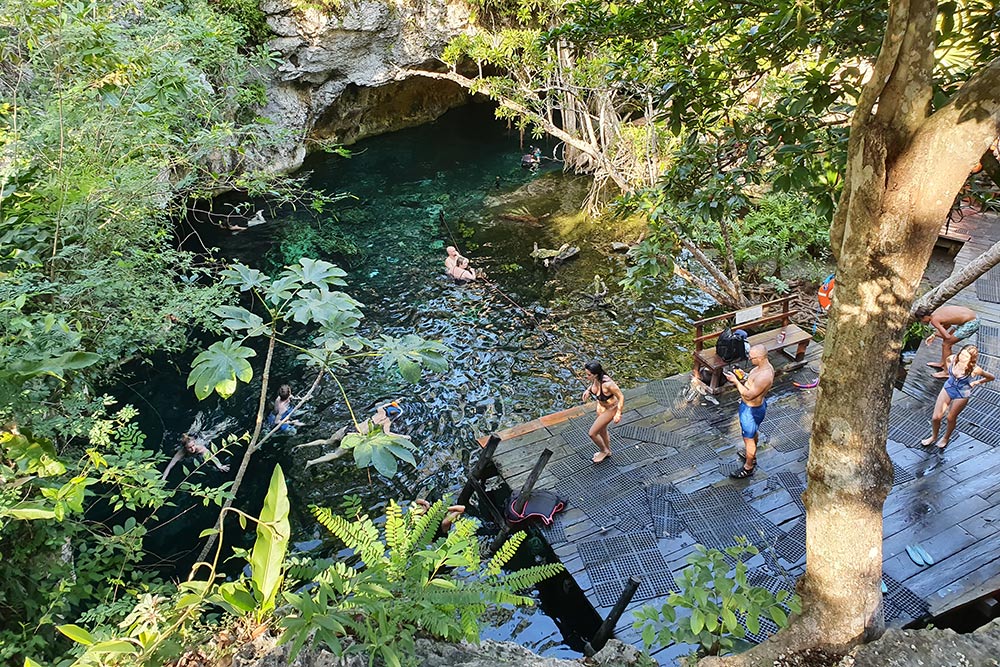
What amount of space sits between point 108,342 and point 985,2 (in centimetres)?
718

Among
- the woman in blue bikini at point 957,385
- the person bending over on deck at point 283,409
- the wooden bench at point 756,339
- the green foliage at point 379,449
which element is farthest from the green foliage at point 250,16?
the woman in blue bikini at point 957,385

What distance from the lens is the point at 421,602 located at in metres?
2.90

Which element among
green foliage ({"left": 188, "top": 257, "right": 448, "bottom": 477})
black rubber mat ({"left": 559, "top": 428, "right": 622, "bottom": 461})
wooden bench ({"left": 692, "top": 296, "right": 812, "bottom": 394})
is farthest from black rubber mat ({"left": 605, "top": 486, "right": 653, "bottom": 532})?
green foliage ({"left": 188, "top": 257, "right": 448, "bottom": 477})

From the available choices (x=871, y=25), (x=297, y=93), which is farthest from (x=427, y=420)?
(x=297, y=93)

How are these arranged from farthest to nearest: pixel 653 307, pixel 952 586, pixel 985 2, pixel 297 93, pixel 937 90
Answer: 1. pixel 297 93
2. pixel 653 307
3. pixel 952 586
4. pixel 985 2
5. pixel 937 90

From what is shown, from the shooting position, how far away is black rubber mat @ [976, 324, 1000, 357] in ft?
26.1

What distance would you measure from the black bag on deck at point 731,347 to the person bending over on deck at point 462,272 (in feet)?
21.3

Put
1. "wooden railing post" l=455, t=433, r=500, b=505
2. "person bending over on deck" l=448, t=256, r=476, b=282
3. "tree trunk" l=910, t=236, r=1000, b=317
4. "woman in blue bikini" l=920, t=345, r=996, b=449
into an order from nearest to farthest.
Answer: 1. "tree trunk" l=910, t=236, r=1000, b=317
2. "woman in blue bikini" l=920, t=345, r=996, b=449
3. "wooden railing post" l=455, t=433, r=500, b=505
4. "person bending over on deck" l=448, t=256, r=476, b=282

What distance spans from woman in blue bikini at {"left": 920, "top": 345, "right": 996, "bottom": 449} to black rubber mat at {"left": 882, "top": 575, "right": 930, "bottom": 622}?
86.3 inches

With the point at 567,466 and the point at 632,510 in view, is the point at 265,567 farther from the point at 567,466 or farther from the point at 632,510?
the point at 567,466

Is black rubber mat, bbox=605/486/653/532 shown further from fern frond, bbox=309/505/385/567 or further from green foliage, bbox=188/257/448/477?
green foliage, bbox=188/257/448/477

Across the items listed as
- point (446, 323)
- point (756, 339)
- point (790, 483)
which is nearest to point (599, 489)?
point (790, 483)

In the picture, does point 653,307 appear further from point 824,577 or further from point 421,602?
point 421,602

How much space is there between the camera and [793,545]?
577 centimetres
